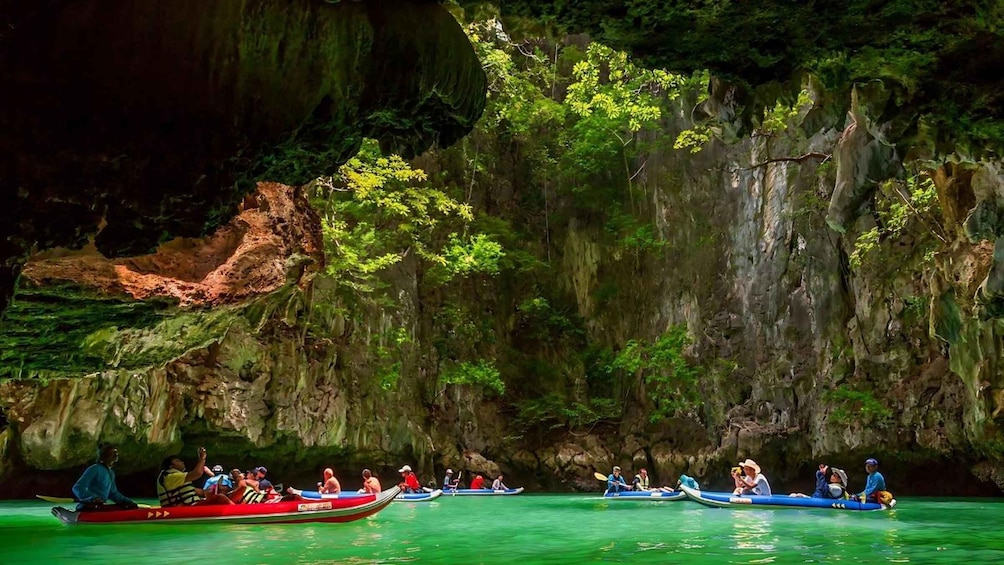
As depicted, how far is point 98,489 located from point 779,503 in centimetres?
1093

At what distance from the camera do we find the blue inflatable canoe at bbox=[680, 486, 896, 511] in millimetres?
12516

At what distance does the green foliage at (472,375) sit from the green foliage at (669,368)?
11.2ft

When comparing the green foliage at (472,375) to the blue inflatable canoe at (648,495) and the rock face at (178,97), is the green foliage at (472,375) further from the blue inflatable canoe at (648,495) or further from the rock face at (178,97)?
the rock face at (178,97)

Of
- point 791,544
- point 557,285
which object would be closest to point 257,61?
point 791,544

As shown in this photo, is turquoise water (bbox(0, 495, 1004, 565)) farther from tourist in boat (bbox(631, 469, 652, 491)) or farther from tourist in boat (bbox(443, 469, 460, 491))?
tourist in boat (bbox(443, 469, 460, 491))

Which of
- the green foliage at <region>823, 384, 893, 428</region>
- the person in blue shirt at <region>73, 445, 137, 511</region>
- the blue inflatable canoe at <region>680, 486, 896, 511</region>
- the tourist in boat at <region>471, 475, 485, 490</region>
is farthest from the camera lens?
A: the tourist in boat at <region>471, 475, 485, 490</region>

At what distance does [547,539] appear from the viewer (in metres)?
8.87

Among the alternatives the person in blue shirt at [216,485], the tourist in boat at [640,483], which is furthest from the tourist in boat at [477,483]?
the person in blue shirt at [216,485]

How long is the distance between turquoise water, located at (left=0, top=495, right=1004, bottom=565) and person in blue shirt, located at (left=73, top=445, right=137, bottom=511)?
1.21 feet

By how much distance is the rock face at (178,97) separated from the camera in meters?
3.98

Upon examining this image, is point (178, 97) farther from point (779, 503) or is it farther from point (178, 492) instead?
point (779, 503)

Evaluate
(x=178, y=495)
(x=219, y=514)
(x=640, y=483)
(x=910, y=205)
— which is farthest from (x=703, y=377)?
(x=178, y=495)

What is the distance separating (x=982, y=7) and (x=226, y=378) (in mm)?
14896

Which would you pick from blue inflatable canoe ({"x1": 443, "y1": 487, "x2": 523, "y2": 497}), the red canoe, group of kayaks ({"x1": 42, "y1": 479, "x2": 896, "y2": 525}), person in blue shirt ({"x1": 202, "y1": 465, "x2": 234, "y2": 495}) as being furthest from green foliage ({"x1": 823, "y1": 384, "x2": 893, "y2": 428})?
person in blue shirt ({"x1": 202, "y1": 465, "x2": 234, "y2": 495})
